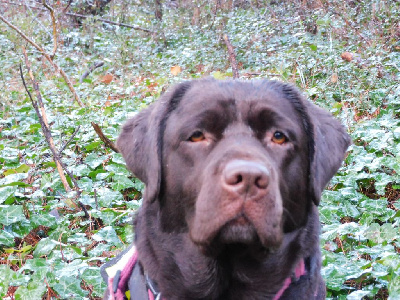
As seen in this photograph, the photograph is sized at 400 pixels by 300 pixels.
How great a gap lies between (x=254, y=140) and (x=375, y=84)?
4.45m

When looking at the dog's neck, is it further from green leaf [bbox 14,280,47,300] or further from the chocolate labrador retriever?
green leaf [bbox 14,280,47,300]

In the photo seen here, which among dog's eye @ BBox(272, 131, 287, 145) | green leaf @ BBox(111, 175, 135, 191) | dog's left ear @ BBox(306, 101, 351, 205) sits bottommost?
green leaf @ BBox(111, 175, 135, 191)

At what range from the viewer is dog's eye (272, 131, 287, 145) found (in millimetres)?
2668

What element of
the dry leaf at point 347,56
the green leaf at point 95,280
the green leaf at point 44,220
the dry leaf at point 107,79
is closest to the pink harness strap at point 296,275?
the green leaf at point 95,280

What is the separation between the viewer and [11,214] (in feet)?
13.0

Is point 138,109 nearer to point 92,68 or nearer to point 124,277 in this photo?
point 92,68

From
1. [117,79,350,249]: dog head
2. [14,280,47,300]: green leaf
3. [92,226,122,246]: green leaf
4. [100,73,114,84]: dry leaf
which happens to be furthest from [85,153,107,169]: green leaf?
[100,73,114,84]: dry leaf

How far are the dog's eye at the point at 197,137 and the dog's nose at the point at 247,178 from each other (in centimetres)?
48

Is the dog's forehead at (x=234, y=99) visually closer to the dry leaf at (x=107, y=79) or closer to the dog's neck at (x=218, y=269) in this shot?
the dog's neck at (x=218, y=269)

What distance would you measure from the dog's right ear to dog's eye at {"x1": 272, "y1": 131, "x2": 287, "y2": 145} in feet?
2.06

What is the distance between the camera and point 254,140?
8.48ft

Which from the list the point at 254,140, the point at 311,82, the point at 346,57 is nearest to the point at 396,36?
the point at 346,57

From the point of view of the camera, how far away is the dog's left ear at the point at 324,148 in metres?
2.73

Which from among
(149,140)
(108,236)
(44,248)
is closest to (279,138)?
(149,140)
